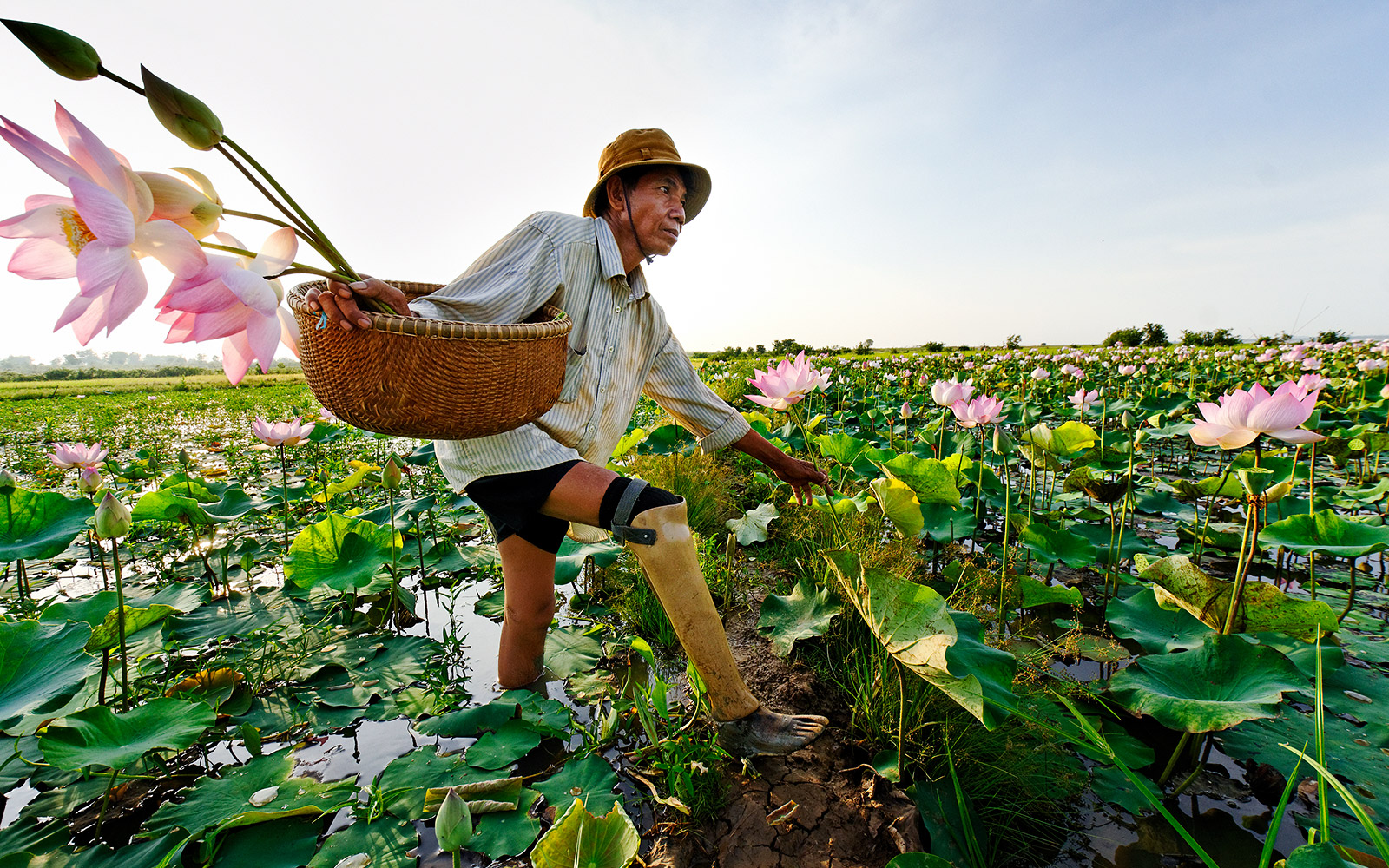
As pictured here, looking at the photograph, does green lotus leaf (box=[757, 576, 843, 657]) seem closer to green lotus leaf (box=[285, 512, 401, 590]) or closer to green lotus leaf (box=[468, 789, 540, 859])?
green lotus leaf (box=[468, 789, 540, 859])

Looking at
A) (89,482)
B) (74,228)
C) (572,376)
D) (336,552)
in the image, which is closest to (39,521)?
(89,482)

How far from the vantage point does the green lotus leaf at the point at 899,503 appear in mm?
1801

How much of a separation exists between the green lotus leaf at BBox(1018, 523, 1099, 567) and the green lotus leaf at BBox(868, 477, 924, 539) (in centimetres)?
53

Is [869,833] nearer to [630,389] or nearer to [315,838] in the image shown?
[315,838]

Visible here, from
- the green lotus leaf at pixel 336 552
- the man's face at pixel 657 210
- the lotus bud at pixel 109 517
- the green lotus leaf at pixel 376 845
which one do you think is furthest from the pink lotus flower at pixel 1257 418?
the lotus bud at pixel 109 517

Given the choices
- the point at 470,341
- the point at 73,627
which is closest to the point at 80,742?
the point at 73,627

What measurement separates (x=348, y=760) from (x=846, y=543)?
5.14ft

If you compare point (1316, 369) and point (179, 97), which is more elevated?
point (179, 97)

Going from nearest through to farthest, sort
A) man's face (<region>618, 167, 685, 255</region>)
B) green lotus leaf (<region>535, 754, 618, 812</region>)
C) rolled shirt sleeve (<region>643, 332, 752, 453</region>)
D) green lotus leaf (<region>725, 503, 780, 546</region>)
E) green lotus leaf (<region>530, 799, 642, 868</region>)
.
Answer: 1. green lotus leaf (<region>530, 799, 642, 868</region>)
2. green lotus leaf (<region>535, 754, 618, 812</region>)
3. man's face (<region>618, 167, 685, 255</region>)
4. rolled shirt sleeve (<region>643, 332, 752, 453</region>)
5. green lotus leaf (<region>725, 503, 780, 546</region>)

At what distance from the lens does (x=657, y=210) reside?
1704 mm

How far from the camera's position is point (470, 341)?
39.9 inches

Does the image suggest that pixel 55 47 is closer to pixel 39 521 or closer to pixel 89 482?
pixel 39 521

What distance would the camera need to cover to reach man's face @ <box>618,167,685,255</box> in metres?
1.71

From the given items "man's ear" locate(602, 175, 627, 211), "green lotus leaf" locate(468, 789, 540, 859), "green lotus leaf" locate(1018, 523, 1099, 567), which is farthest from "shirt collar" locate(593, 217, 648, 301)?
"green lotus leaf" locate(1018, 523, 1099, 567)
